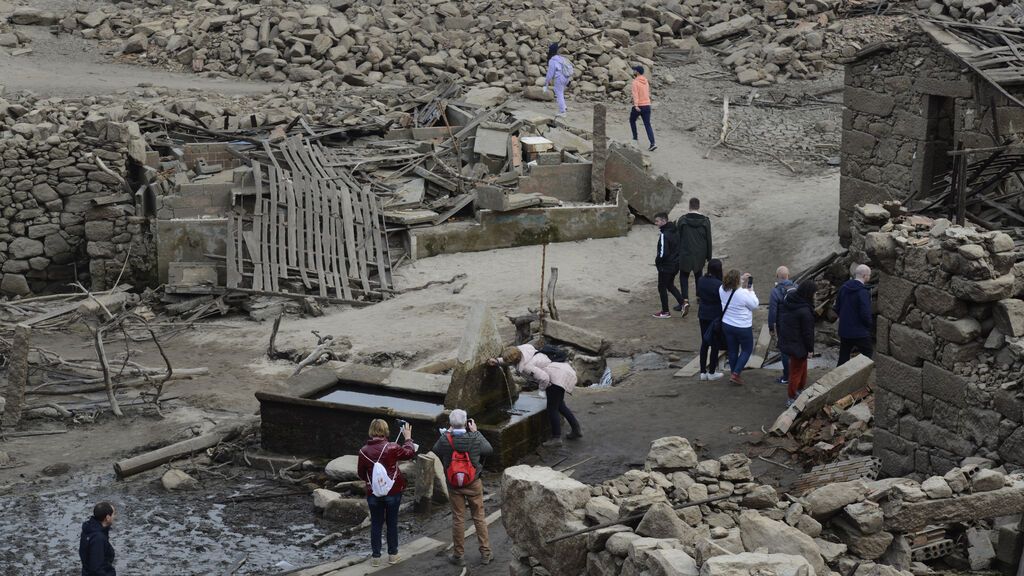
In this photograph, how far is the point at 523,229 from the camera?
2034cm

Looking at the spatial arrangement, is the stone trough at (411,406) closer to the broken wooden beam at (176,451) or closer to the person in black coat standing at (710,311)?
the broken wooden beam at (176,451)

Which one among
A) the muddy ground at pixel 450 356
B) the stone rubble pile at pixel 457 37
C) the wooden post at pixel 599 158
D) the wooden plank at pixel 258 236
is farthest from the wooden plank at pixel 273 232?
the stone rubble pile at pixel 457 37

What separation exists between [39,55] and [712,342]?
69.2ft

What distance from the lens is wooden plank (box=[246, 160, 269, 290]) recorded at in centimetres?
1911

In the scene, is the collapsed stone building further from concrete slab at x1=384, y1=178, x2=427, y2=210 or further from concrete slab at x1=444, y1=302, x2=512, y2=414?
concrete slab at x1=384, y1=178, x2=427, y2=210

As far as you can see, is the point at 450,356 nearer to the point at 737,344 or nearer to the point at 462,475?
the point at 737,344

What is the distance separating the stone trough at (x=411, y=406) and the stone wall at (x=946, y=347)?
338 centimetres

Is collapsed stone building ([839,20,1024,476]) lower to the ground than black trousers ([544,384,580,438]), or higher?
higher

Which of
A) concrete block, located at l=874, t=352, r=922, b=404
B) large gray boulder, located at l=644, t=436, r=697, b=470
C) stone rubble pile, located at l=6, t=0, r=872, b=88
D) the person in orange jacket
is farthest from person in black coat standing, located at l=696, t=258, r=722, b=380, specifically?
stone rubble pile, located at l=6, t=0, r=872, b=88

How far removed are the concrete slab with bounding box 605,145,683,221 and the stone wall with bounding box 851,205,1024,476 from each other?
32.6 ft

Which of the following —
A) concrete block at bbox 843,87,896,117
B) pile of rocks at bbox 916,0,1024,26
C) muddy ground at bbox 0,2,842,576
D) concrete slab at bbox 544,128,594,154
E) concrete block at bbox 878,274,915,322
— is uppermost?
pile of rocks at bbox 916,0,1024,26

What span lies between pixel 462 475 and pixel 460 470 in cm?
4

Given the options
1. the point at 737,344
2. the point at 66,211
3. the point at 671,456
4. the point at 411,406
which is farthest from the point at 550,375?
the point at 66,211

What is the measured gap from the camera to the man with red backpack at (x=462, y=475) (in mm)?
10250
